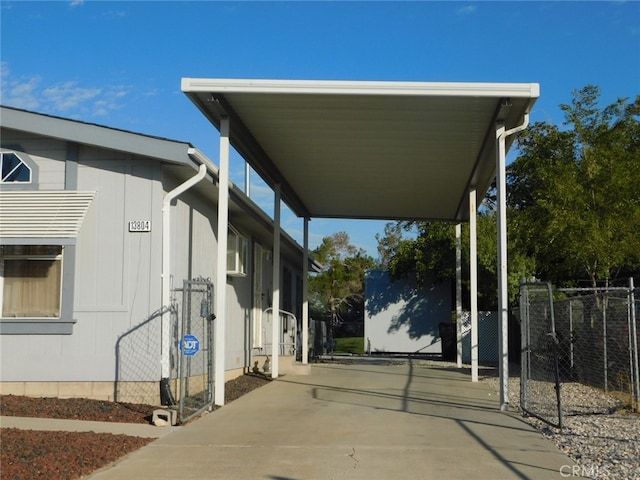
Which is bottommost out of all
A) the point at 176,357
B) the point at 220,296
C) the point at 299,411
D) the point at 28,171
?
the point at 299,411

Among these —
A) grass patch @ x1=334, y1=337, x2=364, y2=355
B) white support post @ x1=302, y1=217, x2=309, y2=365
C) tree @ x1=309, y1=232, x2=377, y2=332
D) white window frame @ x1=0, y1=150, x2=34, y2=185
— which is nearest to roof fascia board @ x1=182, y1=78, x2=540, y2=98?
white window frame @ x1=0, y1=150, x2=34, y2=185

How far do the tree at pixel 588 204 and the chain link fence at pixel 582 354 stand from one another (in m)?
1.10

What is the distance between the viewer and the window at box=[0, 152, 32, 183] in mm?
11352

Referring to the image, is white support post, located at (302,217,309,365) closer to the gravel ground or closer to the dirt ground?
the gravel ground

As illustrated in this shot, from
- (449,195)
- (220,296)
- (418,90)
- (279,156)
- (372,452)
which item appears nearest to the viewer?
(372,452)

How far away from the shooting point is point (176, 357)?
1112cm

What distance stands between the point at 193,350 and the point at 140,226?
237 centimetres

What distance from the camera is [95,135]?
1081 centimetres

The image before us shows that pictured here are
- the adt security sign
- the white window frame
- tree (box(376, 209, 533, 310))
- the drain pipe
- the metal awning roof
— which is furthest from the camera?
tree (box(376, 209, 533, 310))

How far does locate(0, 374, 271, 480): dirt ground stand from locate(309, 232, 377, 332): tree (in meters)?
30.3

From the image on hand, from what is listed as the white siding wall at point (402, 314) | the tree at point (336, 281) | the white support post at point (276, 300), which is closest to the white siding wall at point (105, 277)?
the white support post at point (276, 300)

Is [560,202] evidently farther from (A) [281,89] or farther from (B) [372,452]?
(B) [372,452]

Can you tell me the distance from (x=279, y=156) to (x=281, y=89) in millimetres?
4139

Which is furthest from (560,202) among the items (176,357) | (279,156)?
(176,357)
